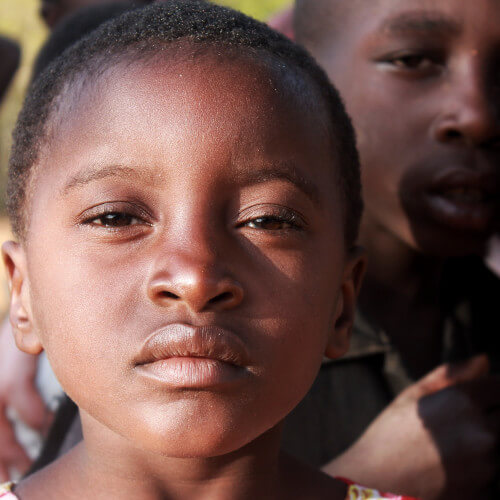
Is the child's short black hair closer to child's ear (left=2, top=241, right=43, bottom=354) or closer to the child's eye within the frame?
child's ear (left=2, top=241, right=43, bottom=354)

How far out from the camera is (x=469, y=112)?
1.71 m

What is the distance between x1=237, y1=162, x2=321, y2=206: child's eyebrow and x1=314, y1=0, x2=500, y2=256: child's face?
0.62m

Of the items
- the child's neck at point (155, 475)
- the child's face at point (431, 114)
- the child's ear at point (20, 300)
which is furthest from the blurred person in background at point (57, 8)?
the child's neck at point (155, 475)

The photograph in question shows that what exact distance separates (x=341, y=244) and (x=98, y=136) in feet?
1.46

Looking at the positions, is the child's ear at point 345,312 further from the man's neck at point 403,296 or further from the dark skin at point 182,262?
the man's neck at point 403,296

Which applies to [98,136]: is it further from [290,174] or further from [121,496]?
[121,496]

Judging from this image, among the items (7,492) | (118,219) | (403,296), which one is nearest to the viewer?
(118,219)

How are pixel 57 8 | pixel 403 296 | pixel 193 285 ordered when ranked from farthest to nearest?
pixel 57 8
pixel 403 296
pixel 193 285

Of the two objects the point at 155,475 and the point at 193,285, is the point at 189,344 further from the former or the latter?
the point at 155,475

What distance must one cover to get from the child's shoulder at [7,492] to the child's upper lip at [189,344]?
0.40 metres

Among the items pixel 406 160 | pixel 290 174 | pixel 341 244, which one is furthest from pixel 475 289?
pixel 290 174

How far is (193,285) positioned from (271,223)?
20 centimetres

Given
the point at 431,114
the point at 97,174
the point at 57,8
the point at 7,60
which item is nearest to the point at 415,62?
the point at 431,114

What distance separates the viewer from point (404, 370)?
1970 millimetres
